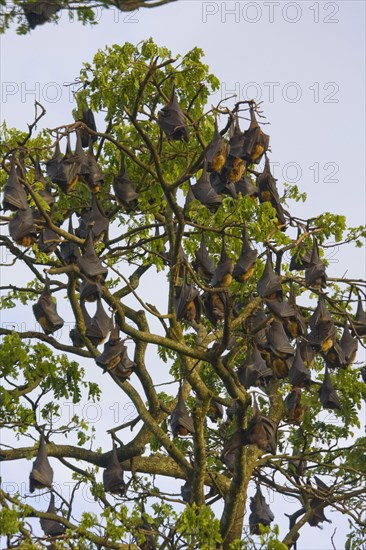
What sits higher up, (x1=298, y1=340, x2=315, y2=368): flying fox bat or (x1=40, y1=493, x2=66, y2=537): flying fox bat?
(x1=298, y1=340, x2=315, y2=368): flying fox bat

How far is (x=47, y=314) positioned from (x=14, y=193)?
2.47 m

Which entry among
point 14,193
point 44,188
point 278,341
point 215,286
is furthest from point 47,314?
point 278,341

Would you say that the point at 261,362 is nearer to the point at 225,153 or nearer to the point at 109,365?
the point at 109,365

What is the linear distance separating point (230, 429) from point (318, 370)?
7.39 ft

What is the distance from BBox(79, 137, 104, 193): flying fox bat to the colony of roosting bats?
1 centimetres

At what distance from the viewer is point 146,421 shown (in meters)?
14.8

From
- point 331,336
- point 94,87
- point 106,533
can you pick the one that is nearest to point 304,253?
point 331,336

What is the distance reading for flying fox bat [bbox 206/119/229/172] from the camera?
13.7 metres

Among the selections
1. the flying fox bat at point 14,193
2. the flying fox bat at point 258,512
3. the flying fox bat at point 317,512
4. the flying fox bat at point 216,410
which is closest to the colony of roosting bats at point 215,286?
the flying fox bat at point 14,193

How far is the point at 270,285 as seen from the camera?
45.2 feet

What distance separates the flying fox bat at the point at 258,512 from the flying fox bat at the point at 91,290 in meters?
5.57

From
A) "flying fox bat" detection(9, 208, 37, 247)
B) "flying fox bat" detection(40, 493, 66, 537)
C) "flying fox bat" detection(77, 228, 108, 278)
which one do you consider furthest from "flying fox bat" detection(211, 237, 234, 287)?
"flying fox bat" detection(40, 493, 66, 537)

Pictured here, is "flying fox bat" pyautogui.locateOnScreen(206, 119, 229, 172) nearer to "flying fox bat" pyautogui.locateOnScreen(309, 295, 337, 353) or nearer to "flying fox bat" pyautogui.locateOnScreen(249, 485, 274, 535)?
"flying fox bat" pyautogui.locateOnScreen(309, 295, 337, 353)

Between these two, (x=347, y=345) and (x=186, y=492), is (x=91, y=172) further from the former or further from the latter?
(x=186, y=492)
